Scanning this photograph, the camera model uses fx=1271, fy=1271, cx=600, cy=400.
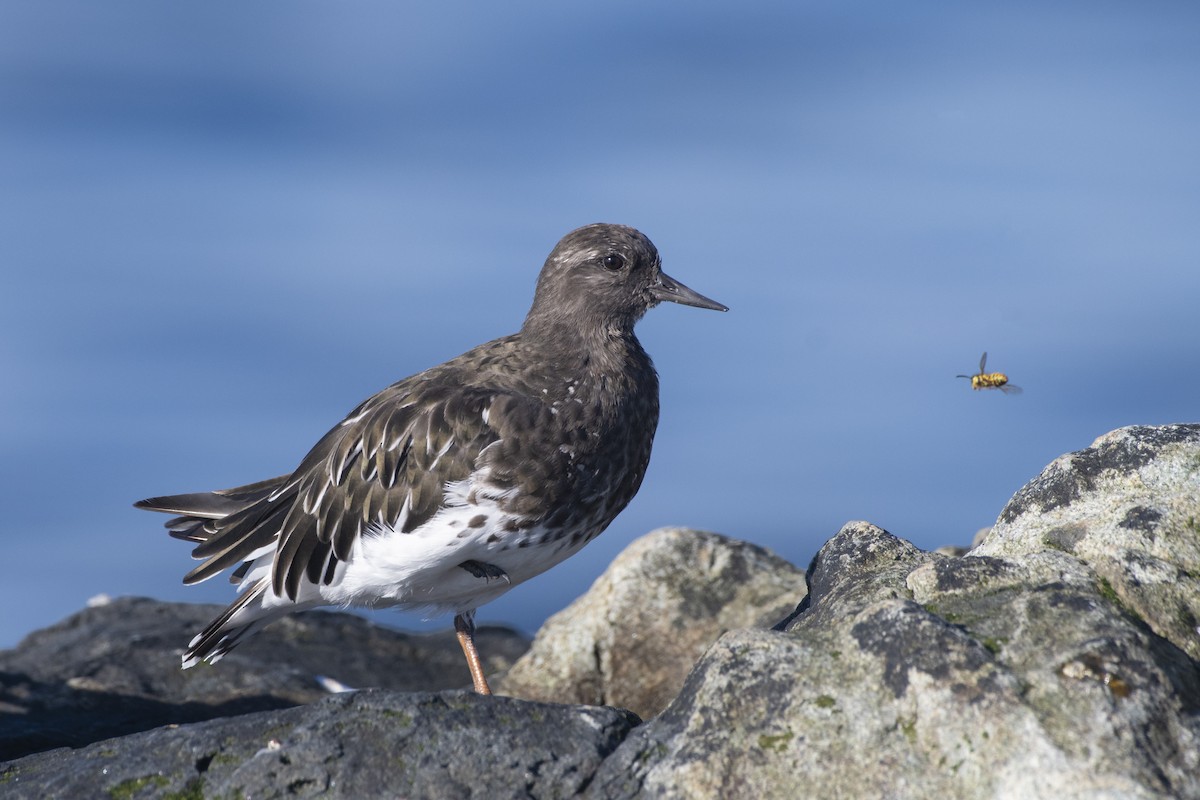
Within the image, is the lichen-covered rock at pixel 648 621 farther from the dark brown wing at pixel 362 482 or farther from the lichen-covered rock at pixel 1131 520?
the lichen-covered rock at pixel 1131 520

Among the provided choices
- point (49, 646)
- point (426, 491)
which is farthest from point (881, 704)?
point (49, 646)

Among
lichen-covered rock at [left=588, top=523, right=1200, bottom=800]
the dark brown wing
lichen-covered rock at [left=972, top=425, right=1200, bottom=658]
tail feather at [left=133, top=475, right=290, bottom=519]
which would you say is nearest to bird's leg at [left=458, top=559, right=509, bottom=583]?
the dark brown wing

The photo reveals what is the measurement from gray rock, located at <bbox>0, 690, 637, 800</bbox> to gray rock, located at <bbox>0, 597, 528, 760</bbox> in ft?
9.47

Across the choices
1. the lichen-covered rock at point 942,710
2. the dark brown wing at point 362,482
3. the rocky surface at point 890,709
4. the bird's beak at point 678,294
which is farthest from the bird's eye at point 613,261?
the lichen-covered rock at point 942,710

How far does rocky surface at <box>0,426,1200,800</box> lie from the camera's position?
13.0 feet

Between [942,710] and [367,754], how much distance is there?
201 centimetres

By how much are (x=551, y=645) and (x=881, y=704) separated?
512 centimetres

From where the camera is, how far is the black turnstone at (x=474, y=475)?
22.4ft

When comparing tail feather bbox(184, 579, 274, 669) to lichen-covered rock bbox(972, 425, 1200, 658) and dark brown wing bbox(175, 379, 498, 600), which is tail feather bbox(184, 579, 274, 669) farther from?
lichen-covered rock bbox(972, 425, 1200, 658)

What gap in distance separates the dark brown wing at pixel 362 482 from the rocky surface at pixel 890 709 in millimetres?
2149

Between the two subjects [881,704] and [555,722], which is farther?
[555,722]

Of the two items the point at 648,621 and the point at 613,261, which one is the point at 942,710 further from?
the point at 648,621

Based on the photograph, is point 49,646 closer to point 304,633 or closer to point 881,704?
point 304,633

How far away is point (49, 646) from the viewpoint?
10.5 metres
